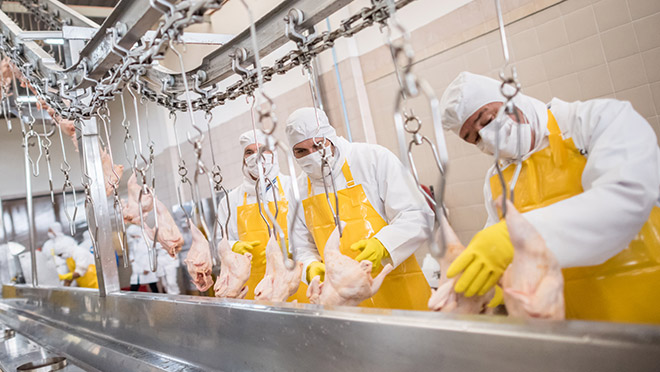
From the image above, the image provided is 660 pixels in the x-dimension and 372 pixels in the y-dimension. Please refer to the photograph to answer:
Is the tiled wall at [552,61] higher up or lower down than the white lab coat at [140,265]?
higher up

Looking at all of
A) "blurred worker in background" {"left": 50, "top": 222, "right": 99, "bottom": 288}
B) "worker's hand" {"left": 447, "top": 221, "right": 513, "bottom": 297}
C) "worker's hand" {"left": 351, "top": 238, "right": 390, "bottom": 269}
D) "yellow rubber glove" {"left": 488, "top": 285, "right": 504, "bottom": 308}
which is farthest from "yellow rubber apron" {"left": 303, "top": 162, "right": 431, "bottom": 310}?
"blurred worker in background" {"left": 50, "top": 222, "right": 99, "bottom": 288}

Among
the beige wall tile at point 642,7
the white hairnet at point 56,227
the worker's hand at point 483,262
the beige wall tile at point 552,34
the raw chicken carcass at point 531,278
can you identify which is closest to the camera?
the raw chicken carcass at point 531,278

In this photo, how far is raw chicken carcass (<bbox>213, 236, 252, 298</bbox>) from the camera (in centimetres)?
177

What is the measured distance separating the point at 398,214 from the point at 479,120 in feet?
2.11

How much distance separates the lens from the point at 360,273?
1.31 meters

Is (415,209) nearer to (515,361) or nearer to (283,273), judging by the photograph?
(283,273)

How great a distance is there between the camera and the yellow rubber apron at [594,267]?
1187 millimetres

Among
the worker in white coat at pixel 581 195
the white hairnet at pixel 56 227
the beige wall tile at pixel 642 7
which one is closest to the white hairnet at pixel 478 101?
the worker in white coat at pixel 581 195

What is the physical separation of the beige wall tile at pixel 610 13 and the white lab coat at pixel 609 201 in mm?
2131

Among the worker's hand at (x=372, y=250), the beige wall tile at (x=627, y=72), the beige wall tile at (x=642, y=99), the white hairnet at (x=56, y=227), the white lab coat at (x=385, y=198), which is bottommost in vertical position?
the worker's hand at (x=372, y=250)

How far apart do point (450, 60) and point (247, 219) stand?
2.03 metres

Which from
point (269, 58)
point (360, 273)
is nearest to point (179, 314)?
point (360, 273)

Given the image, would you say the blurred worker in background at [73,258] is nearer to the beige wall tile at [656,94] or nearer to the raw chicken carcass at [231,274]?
the raw chicken carcass at [231,274]

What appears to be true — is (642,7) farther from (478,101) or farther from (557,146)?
(478,101)
